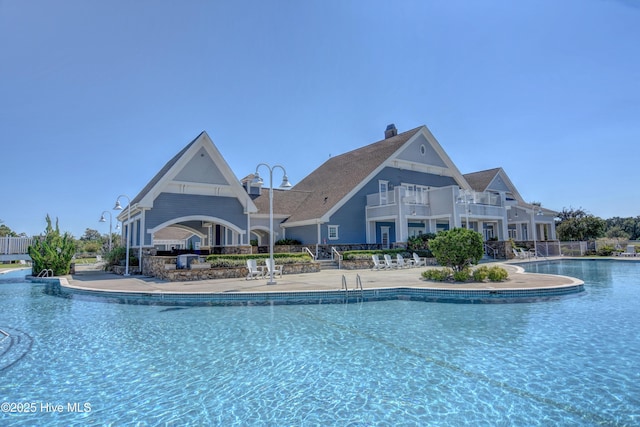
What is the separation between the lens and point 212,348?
21.7ft

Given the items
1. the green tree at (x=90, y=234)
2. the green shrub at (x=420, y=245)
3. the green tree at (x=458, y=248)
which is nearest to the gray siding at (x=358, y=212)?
the green shrub at (x=420, y=245)

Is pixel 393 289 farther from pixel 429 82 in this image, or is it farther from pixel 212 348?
pixel 429 82

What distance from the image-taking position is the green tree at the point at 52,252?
1978cm

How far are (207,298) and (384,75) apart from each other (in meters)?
14.1

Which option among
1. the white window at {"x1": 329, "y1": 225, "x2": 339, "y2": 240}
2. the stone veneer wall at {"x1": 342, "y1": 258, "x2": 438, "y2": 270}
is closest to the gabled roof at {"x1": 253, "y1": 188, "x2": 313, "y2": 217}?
the white window at {"x1": 329, "y1": 225, "x2": 339, "y2": 240}

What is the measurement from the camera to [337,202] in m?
25.5

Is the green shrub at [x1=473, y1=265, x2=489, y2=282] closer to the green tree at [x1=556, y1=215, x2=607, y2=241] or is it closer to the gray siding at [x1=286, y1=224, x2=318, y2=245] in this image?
the gray siding at [x1=286, y1=224, x2=318, y2=245]

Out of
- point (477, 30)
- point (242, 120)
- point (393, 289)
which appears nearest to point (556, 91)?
point (477, 30)

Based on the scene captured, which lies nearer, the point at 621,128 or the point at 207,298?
the point at 207,298

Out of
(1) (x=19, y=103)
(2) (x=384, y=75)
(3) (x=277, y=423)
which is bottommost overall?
(3) (x=277, y=423)

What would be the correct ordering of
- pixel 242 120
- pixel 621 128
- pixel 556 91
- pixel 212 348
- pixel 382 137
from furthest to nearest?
pixel 382 137 → pixel 242 120 → pixel 621 128 → pixel 556 91 → pixel 212 348

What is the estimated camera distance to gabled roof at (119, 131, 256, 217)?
19.8 meters

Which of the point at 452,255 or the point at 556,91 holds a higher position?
the point at 556,91

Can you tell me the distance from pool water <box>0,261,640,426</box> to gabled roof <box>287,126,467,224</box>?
16.8m
